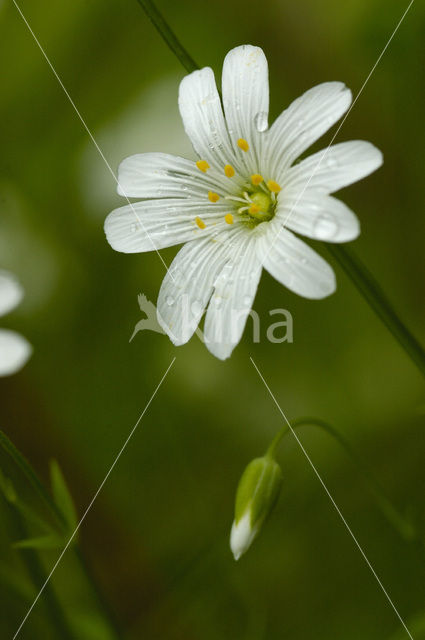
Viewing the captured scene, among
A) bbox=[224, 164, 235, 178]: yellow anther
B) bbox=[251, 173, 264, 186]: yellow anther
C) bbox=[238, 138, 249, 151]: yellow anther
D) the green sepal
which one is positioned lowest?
the green sepal

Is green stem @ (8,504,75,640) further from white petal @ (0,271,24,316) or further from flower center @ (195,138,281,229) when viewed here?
flower center @ (195,138,281,229)

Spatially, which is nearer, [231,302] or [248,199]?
[231,302]

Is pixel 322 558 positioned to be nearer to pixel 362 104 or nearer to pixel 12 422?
pixel 12 422

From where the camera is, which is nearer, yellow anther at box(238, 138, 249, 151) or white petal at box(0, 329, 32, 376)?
white petal at box(0, 329, 32, 376)

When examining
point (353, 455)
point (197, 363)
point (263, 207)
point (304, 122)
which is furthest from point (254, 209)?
point (197, 363)

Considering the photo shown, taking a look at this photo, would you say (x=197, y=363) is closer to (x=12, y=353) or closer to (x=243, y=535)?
(x=243, y=535)

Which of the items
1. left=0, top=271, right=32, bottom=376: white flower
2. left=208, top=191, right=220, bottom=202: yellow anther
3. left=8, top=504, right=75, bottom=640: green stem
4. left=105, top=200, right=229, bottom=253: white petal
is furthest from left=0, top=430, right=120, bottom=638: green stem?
left=208, top=191, right=220, bottom=202: yellow anther

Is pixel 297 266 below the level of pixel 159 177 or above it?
below

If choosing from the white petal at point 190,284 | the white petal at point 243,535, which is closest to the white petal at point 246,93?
the white petal at point 190,284
